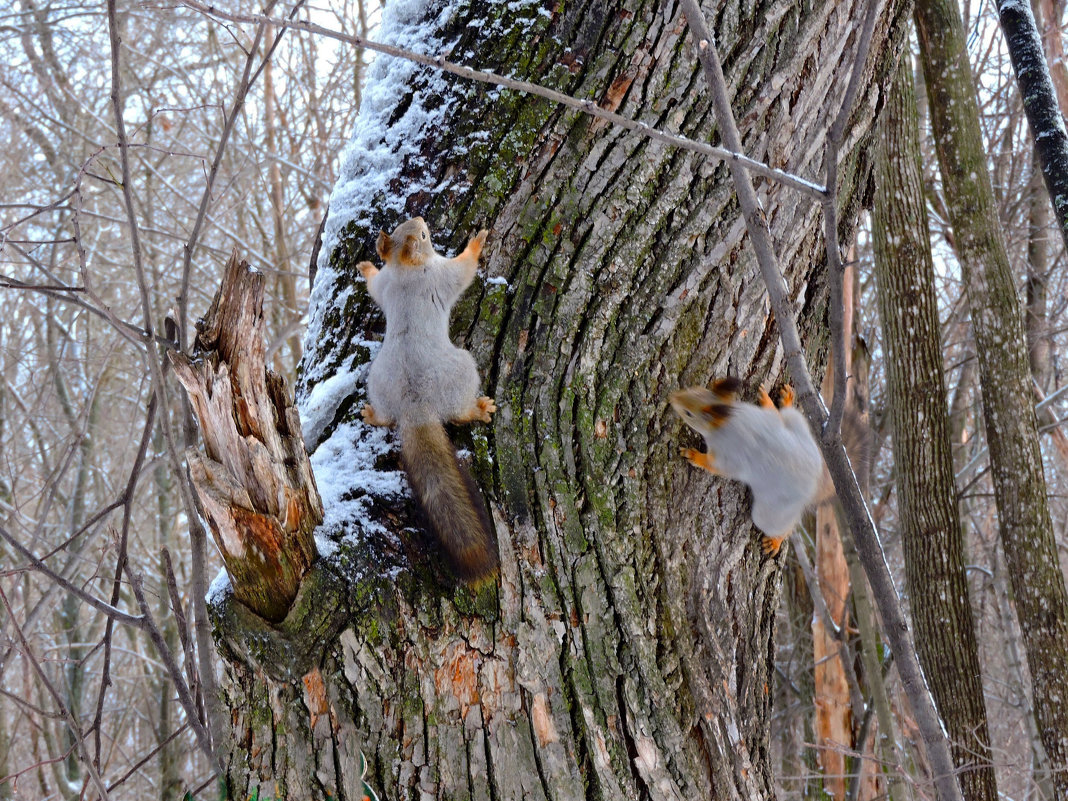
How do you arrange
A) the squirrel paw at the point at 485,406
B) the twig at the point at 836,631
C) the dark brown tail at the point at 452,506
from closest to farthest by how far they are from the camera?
1. the dark brown tail at the point at 452,506
2. the squirrel paw at the point at 485,406
3. the twig at the point at 836,631

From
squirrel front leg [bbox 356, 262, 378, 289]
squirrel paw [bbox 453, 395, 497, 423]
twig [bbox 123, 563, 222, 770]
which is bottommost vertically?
twig [bbox 123, 563, 222, 770]

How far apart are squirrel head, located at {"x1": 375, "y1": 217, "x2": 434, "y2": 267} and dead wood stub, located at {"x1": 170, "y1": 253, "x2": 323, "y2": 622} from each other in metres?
0.55

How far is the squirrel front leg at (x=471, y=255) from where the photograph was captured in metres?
1.80

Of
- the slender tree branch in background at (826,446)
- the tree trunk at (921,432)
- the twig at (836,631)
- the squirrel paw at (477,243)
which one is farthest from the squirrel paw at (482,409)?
the twig at (836,631)

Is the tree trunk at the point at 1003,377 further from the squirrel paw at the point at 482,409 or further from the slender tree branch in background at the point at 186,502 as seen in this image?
the slender tree branch in background at the point at 186,502

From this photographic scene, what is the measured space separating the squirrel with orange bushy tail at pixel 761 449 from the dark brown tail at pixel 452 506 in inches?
18.8

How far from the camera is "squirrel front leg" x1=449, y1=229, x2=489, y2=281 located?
5.89 ft

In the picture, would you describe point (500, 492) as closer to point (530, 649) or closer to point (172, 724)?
point (530, 649)

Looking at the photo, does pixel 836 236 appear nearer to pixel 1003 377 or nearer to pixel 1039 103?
pixel 1039 103

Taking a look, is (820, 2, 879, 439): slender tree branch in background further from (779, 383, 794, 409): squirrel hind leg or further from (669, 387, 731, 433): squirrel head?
(779, 383, 794, 409): squirrel hind leg

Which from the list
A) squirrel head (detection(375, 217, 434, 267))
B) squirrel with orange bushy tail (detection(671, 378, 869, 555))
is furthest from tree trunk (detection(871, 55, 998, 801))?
squirrel head (detection(375, 217, 434, 267))

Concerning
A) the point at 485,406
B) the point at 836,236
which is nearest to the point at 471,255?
the point at 485,406

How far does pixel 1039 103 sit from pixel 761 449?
1.51 m

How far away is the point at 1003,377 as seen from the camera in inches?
170
